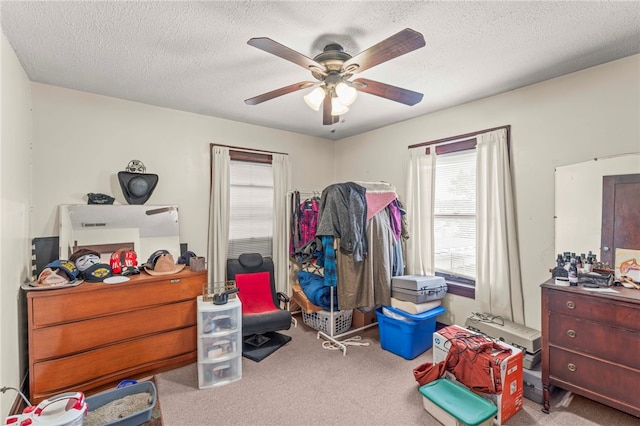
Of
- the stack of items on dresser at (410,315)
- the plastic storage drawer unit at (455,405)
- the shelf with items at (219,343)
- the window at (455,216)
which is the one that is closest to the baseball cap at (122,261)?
the shelf with items at (219,343)

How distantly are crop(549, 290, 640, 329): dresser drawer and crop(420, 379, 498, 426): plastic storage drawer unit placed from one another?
2.70 feet

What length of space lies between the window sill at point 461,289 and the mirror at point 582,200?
88cm

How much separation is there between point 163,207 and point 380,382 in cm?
273

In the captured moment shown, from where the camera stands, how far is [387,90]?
6.55 feet

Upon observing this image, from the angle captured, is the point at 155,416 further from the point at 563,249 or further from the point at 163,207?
the point at 563,249

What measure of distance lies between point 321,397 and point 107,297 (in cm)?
187

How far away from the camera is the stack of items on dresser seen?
9.45 feet

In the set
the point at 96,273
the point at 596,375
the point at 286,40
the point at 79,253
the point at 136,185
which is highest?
the point at 286,40

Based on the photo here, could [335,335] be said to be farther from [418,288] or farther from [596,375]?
[596,375]

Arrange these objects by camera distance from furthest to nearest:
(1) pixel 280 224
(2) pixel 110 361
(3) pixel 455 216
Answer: (1) pixel 280 224
(3) pixel 455 216
(2) pixel 110 361

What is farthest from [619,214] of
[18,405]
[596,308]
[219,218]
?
[18,405]

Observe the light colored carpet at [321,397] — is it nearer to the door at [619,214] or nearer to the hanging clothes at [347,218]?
the hanging clothes at [347,218]

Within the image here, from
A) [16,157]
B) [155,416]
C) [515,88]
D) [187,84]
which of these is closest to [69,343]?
[155,416]

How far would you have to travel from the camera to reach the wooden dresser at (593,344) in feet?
5.91
